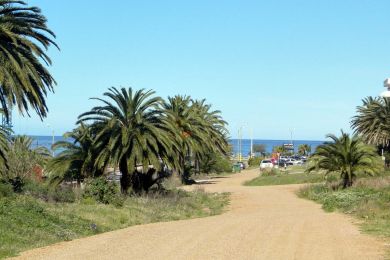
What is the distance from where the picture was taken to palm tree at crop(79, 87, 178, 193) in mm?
28359

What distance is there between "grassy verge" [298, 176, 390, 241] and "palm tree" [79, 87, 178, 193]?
899cm

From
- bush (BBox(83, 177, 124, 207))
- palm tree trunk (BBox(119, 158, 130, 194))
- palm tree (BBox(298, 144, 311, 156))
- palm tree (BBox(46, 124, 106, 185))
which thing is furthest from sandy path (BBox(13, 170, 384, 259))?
palm tree (BBox(298, 144, 311, 156))

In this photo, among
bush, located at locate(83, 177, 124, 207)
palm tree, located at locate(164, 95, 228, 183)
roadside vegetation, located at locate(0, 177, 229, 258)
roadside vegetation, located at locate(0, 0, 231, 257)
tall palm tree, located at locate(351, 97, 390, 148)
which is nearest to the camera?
roadside vegetation, located at locate(0, 177, 229, 258)

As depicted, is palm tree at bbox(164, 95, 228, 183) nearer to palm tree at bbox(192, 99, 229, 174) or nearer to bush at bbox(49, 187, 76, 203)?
palm tree at bbox(192, 99, 229, 174)

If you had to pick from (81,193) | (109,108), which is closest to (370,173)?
(109,108)

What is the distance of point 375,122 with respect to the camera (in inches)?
2454

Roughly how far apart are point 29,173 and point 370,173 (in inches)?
827

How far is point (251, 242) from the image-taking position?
1259cm

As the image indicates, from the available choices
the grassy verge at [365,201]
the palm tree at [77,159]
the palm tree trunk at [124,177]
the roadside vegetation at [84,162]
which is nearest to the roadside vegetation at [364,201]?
the grassy verge at [365,201]

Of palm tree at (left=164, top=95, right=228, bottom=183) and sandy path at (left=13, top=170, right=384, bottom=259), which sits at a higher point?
palm tree at (left=164, top=95, right=228, bottom=183)

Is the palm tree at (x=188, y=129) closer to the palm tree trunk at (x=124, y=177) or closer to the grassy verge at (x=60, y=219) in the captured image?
the palm tree trunk at (x=124, y=177)

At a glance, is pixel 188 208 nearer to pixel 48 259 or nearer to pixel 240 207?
pixel 240 207

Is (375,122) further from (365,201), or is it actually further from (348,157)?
(365,201)

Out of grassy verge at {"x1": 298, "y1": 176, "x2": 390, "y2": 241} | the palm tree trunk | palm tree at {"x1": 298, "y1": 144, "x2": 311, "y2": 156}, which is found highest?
palm tree at {"x1": 298, "y1": 144, "x2": 311, "y2": 156}
